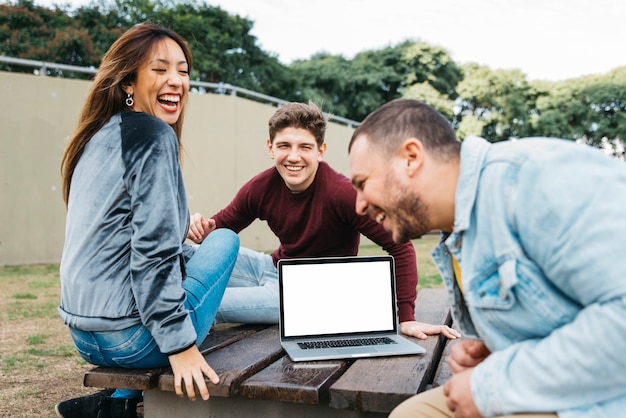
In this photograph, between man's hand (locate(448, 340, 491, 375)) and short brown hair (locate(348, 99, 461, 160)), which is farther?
man's hand (locate(448, 340, 491, 375))

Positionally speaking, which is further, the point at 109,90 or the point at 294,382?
the point at 109,90

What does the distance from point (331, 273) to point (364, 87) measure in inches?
1062

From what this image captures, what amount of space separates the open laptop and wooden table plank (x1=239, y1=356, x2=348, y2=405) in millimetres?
302

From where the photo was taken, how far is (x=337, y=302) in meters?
2.41

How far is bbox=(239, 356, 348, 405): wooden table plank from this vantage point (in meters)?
1.74

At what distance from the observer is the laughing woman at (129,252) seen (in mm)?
1909

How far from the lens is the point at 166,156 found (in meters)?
2.00

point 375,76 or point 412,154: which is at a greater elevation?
point 375,76

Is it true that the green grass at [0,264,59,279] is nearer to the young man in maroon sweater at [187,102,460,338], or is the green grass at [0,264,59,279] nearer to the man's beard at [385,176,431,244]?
the young man in maroon sweater at [187,102,460,338]

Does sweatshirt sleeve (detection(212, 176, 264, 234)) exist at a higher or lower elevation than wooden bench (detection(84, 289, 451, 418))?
higher

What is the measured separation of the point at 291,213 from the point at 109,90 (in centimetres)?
123

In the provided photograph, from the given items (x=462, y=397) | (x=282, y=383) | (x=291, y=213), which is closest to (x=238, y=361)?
(x=282, y=383)

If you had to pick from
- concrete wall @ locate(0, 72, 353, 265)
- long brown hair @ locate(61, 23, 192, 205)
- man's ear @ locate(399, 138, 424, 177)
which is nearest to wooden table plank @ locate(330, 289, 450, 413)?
man's ear @ locate(399, 138, 424, 177)

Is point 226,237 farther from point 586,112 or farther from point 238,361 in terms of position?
point 586,112
